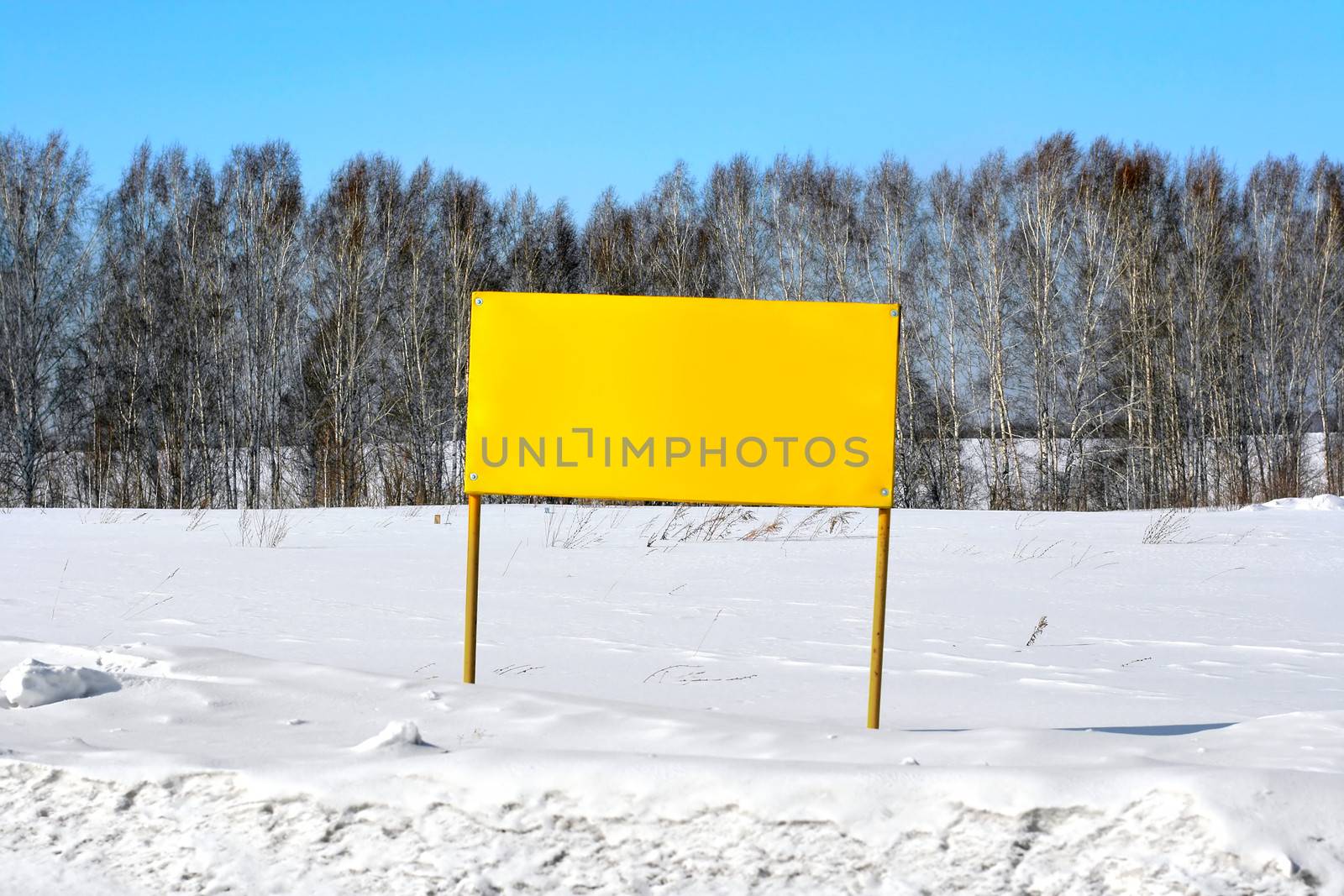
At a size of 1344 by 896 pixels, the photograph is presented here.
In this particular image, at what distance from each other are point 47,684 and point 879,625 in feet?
7.47

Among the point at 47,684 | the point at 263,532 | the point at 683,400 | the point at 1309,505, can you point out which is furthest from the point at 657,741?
the point at 1309,505

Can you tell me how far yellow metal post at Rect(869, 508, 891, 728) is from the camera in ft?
8.78

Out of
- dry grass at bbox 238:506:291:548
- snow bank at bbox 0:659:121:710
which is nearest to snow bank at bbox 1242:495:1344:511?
dry grass at bbox 238:506:291:548

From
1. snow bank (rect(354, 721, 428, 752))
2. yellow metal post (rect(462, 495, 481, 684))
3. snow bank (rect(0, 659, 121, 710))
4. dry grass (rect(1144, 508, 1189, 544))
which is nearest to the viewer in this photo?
snow bank (rect(354, 721, 428, 752))

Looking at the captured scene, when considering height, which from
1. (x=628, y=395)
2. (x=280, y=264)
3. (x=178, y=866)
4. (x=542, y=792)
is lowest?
(x=178, y=866)

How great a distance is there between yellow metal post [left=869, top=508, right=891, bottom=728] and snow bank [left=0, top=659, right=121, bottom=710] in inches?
83.7

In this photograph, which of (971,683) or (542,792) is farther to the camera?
(971,683)

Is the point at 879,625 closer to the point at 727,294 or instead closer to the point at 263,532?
the point at 263,532

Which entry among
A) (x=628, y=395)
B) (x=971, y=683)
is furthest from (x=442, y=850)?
(x=971, y=683)

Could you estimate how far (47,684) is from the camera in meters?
2.66

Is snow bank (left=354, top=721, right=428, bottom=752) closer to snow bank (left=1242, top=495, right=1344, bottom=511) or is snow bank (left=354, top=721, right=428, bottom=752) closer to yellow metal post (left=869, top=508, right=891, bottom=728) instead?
yellow metal post (left=869, top=508, right=891, bottom=728)

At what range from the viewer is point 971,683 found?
11.8 ft

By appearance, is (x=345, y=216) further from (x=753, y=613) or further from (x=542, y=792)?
(x=542, y=792)

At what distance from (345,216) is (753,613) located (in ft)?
70.9
